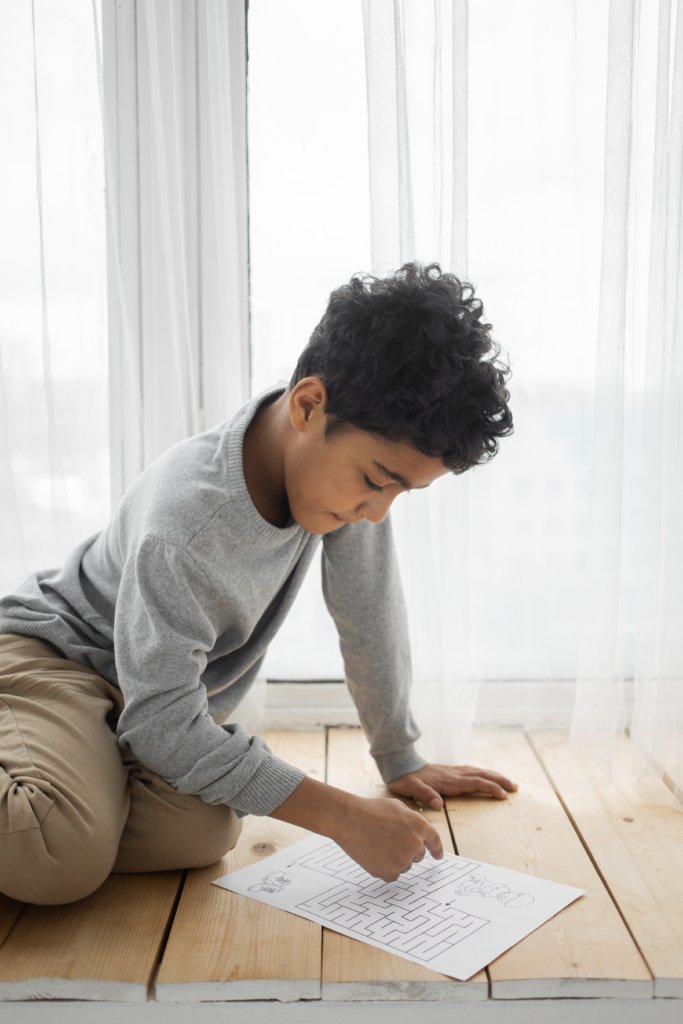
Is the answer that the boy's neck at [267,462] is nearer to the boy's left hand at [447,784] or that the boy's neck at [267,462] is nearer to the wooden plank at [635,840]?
the boy's left hand at [447,784]

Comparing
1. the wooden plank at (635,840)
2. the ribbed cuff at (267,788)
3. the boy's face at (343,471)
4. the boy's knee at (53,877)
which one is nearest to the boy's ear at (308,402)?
the boy's face at (343,471)

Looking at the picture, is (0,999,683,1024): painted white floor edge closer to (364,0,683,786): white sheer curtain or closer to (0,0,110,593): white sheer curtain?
(364,0,683,786): white sheer curtain

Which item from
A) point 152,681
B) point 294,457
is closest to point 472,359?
point 294,457

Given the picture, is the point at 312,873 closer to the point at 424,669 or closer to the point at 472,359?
the point at 424,669

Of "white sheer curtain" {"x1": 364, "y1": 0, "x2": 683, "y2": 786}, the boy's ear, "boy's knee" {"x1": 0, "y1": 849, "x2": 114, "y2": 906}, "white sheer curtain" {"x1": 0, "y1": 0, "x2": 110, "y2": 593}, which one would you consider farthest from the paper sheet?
"white sheer curtain" {"x1": 0, "y1": 0, "x2": 110, "y2": 593}

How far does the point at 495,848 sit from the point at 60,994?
498 mm

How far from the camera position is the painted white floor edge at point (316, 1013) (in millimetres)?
878

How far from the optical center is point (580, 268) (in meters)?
1.42

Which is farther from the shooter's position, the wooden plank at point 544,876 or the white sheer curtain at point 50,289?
the white sheer curtain at point 50,289

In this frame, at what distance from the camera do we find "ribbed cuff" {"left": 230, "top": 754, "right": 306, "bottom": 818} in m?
1.04

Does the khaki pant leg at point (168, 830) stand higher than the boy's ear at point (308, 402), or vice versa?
the boy's ear at point (308, 402)

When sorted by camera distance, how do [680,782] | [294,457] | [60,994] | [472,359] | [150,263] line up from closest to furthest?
[60,994] → [472,359] → [294,457] → [680,782] → [150,263]

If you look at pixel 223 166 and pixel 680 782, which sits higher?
pixel 223 166

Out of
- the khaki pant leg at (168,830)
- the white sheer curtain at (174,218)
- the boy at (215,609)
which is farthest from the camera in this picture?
the white sheer curtain at (174,218)
